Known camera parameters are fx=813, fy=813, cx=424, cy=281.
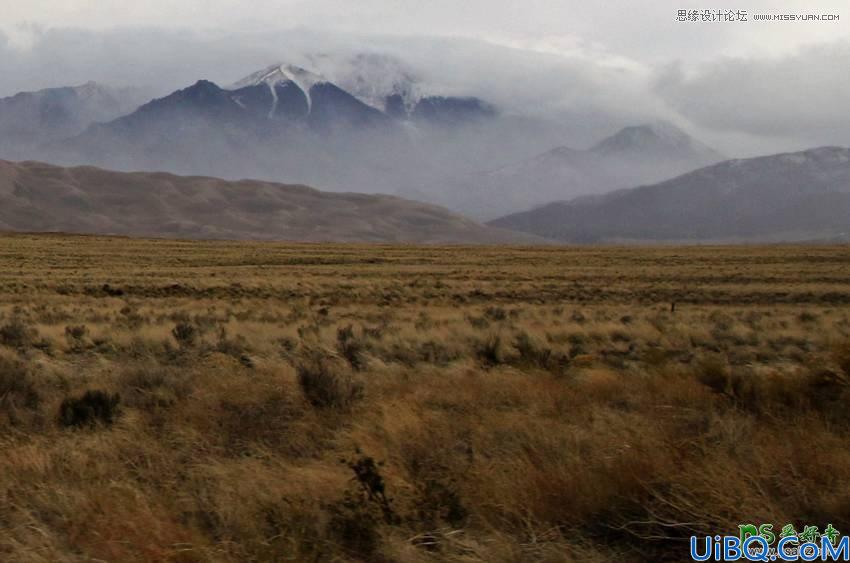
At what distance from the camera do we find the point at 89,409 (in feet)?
28.6

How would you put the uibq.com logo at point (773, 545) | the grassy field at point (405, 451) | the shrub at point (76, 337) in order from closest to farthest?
the uibq.com logo at point (773, 545) → the grassy field at point (405, 451) → the shrub at point (76, 337)

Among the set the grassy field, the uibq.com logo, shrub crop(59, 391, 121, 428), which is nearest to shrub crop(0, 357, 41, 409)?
the grassy field

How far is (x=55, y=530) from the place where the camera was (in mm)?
5492

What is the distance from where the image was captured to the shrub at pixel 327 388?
9070mm

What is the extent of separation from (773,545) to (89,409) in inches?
270

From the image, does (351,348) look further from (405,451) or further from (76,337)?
(405,451)

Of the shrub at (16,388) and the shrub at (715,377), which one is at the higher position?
the shrub at (715,377)

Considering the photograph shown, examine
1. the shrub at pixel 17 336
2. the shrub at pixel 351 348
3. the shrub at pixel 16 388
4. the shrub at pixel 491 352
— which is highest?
the shrub at pixel 16 388

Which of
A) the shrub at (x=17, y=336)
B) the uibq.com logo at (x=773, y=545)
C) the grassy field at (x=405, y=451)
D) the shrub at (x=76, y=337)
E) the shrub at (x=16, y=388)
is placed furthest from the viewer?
the shrub at (x=76, y=337)

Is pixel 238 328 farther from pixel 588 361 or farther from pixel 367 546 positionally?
pixel 367 546

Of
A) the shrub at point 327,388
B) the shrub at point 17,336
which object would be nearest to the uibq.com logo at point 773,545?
the shrub at point 327,388

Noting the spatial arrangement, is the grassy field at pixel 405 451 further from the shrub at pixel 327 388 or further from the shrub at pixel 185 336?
the shrub at pixel 185 336

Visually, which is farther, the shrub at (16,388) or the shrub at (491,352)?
the shrub at (491,352)

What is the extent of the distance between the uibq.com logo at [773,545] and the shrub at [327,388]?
15.7ft
